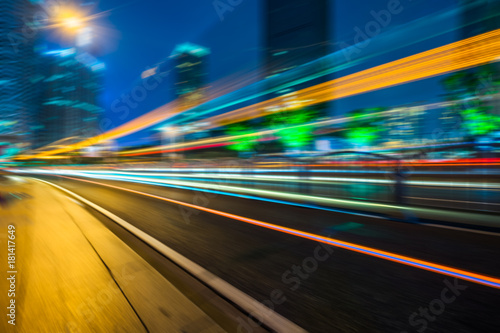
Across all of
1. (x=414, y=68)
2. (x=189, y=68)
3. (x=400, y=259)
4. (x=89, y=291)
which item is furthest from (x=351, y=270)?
(x=189, y=68)

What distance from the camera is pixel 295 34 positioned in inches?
3204

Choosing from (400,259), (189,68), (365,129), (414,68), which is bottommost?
(400,259)

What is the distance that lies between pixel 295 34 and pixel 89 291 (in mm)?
88557

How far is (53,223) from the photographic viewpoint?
633 centimetres

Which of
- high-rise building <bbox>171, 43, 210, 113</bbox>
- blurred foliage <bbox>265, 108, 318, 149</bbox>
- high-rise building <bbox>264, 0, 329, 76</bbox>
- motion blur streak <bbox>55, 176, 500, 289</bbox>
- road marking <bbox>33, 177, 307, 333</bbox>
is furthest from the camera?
high-rise building <bbox>264, 0, 329, 76</bbox>

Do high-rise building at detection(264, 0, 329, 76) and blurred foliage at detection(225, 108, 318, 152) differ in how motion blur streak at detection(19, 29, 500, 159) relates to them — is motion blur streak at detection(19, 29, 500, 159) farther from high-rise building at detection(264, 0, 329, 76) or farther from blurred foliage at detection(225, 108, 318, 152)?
high-rise building at detection(264, 0, 329, 76)

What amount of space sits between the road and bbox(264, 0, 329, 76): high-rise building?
237 feet

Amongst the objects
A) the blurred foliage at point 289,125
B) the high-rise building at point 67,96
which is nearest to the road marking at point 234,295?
the blurred foliage at point 289,125

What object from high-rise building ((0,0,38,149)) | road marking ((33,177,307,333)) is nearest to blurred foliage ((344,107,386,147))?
high-rise building ((0,0,38,149))

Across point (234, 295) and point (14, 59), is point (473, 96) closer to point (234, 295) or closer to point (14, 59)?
point (234, 295)

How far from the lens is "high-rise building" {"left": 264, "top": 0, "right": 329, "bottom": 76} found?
78.1 meters

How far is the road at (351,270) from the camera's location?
2.40 metres

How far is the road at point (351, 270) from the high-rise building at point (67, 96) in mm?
103470

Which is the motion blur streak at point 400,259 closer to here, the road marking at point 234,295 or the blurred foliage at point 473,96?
the road marking at point 234,295
